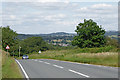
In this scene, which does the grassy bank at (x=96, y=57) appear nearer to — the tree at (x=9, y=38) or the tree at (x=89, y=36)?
the tree at (x=89, y=36)

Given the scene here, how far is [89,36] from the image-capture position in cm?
8050

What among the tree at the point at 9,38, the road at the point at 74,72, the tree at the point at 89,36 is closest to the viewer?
the road at the point at 74,72

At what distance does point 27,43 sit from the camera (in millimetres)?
159250

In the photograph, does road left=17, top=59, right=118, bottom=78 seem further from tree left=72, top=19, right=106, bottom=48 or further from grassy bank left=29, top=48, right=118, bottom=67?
tree left=72, top=19, right=106, bottom=48

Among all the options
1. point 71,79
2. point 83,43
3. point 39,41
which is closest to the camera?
point 71,79

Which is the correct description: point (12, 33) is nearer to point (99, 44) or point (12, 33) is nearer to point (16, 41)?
point (16, 41)

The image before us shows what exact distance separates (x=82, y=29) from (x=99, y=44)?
7926mm

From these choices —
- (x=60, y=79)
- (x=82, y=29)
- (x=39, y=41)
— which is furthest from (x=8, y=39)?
(x=60, y=79)

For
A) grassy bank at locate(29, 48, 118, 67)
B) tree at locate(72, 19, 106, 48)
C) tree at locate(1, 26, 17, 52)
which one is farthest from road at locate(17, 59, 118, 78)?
tree at locate(1, 26, 17, 52)

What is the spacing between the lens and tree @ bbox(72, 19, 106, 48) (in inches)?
→ 3071

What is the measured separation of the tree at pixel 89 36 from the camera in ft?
256

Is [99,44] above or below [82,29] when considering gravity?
below

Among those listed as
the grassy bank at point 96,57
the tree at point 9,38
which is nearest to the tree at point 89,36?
the grassy bank at point 96,57

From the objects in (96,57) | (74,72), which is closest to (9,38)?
(96,57)
